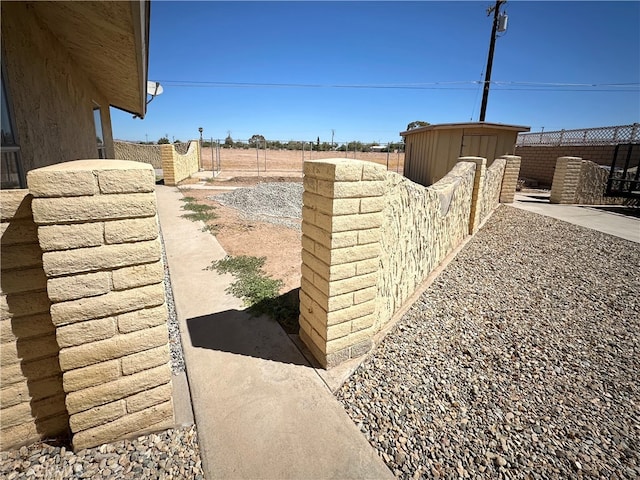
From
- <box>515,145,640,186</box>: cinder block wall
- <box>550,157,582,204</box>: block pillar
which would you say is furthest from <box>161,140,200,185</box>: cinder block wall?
<box>515,145,640,186</box>: cinder block wall

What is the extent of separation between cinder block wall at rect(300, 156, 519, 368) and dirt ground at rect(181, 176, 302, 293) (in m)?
1.51

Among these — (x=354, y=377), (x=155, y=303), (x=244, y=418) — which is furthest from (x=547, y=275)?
(x=155, y=303)

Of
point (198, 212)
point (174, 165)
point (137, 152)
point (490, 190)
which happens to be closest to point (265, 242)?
point (198, 212)

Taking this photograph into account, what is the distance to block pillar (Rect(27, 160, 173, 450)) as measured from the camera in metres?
1.60

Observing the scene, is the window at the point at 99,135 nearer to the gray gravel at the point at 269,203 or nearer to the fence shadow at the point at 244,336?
the gray gravel at the point at 269,203

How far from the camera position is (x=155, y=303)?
1943mm

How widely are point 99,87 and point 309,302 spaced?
7.75m

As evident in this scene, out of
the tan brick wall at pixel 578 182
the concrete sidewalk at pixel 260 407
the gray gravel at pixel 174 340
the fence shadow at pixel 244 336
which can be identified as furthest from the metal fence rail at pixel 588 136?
the gray gravel at pixel 174 340

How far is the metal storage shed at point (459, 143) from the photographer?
11.4 m

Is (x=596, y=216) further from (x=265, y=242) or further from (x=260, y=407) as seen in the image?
(x=260, y=407)

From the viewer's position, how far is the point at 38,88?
10.8ft

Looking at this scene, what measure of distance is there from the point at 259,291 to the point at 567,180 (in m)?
12.0

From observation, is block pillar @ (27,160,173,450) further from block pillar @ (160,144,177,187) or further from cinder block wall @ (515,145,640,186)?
cinder block wall @ (515,145,640,186)

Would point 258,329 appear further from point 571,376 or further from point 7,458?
point 571,376
